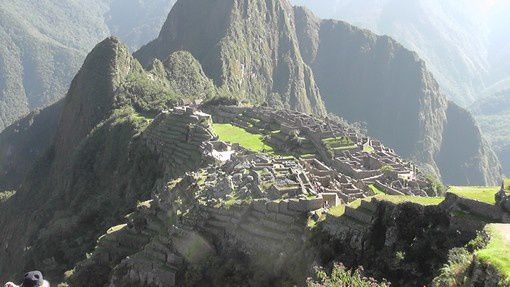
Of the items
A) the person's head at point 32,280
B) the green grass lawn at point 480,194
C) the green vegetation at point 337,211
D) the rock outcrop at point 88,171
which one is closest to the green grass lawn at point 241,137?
the rock outcrop at point 88,171

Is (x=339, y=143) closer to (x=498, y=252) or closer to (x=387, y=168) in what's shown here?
(x=387, y=168)

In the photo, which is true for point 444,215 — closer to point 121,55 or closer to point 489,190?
point 489,190

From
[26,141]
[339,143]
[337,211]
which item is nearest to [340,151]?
[339,143]

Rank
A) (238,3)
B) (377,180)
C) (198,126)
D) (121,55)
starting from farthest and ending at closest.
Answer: (238,3) → (121,55) → (198,126) → (377,180)

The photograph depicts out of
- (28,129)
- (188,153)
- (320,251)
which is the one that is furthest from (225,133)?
(28,129)

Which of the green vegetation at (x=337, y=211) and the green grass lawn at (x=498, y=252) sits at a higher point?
the green grass lawn at (x=498, y=252)

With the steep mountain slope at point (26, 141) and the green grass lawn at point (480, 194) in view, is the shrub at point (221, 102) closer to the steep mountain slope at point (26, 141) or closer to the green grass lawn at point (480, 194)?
the steep mountain slope at point (26, 141)

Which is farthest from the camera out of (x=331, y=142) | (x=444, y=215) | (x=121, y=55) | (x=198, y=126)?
(x=121, y=55)
